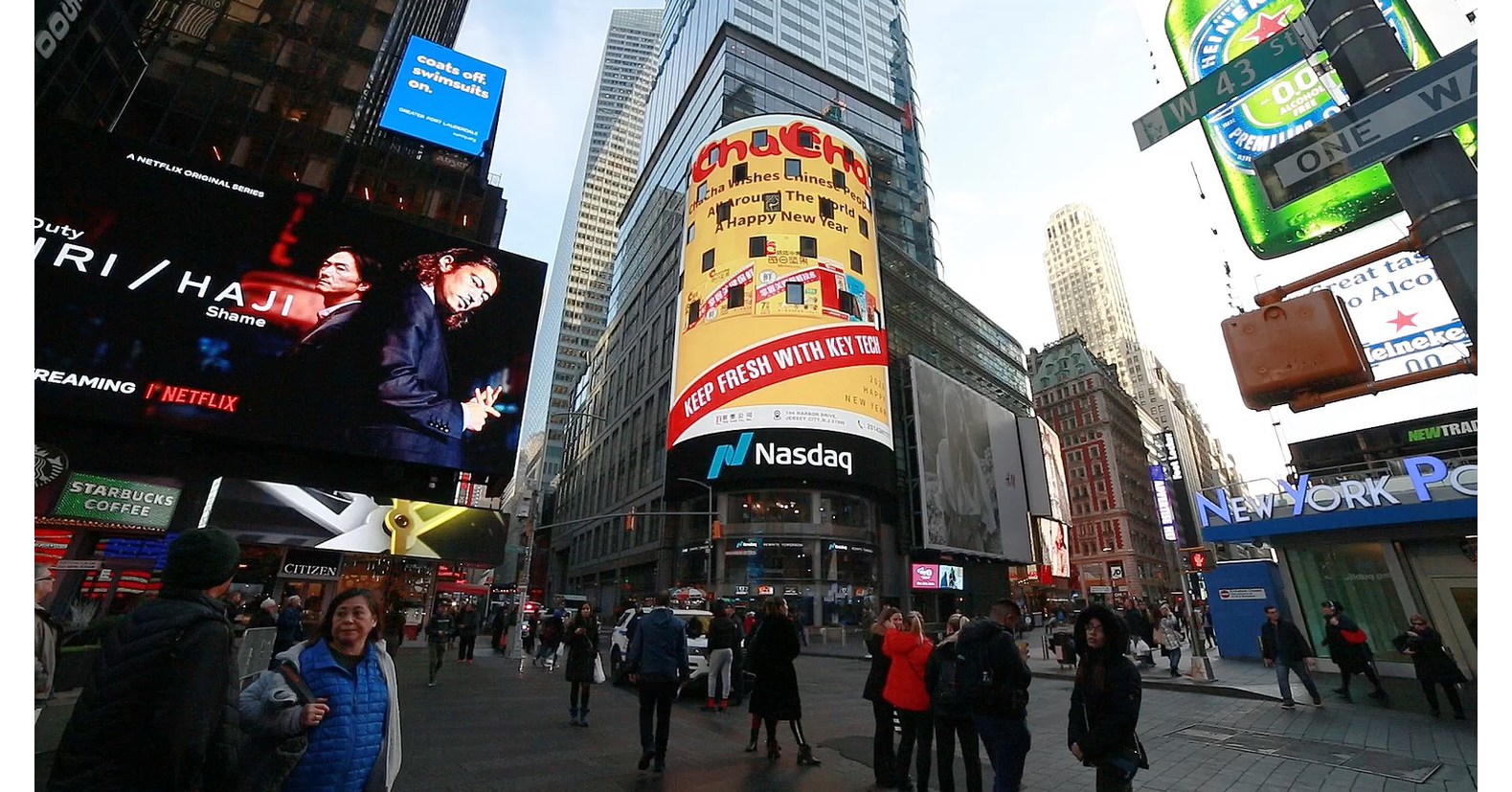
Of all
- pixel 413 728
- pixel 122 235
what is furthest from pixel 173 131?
pixel 413 728

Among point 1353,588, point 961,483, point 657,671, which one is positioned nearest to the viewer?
point 657,671

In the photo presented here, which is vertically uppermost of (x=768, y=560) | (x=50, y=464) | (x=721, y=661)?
(x=50, y=464)

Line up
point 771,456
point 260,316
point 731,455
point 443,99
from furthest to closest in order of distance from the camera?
point 731,455 → point 771,456 → point 443,99 → point 260,316

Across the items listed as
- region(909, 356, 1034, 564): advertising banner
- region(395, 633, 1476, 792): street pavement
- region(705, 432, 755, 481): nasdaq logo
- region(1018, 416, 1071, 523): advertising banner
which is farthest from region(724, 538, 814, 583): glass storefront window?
region(1018, 416, 1071, 523): advertising banner

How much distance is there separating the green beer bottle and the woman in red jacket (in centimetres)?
529

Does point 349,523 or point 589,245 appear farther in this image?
point 589,245

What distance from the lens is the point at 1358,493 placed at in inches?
605

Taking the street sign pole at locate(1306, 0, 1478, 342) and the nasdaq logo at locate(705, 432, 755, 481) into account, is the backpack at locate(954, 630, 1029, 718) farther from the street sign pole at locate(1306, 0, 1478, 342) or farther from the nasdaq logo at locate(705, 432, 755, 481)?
the nasdaq logo at locate(705, 432, 755, 481)

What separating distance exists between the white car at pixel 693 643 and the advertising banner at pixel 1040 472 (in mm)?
49942

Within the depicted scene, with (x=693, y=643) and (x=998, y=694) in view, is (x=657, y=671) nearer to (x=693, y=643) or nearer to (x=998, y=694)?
(x=998, y=694)

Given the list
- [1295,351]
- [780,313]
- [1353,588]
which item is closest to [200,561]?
[1295,351]

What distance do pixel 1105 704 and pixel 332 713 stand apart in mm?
4942
